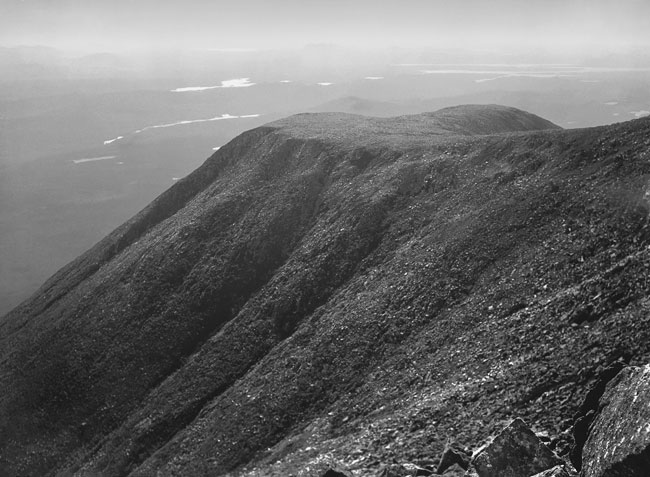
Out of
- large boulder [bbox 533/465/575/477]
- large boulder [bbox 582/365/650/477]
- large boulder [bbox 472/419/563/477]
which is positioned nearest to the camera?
large boulder [bbox 582/365/650/477]

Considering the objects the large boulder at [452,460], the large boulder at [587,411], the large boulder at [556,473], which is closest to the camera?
the large boulder at [556,473]

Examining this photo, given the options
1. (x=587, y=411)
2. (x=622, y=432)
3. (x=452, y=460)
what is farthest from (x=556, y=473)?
(x=587, y=411)

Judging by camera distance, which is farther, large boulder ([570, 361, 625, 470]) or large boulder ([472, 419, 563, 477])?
large boulder ([570, 361, 625, 470])

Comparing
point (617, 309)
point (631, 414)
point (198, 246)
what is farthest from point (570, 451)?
point (198, 246)

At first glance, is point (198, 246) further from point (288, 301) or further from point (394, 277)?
point (394, 277)

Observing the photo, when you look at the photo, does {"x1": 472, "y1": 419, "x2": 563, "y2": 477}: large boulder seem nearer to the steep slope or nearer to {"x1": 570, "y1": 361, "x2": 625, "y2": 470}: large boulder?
{"x1": 570, "y1": 361, "x2": 625, "y2": 470}: large boulder

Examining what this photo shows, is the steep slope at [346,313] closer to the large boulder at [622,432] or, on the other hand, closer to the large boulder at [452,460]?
the large boulder at [452,460]
